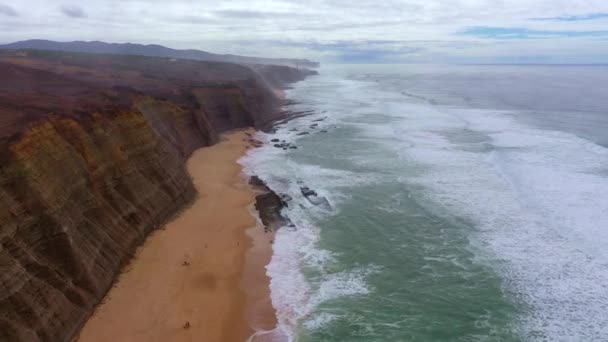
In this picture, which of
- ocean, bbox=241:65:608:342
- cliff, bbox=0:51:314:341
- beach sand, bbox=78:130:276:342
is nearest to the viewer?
cliff, bbox=0:51:314:341

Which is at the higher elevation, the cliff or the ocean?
the cliff

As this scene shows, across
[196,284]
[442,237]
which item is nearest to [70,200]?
[196,284]

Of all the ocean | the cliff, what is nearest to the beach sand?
the cliff

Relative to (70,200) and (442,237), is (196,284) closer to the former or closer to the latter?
(70,200)

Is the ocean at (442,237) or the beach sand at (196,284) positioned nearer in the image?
the beach sand at (196,284)

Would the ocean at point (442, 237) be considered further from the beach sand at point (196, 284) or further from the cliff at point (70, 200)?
the cliff at point (70, 200)

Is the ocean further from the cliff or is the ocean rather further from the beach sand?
the cliff

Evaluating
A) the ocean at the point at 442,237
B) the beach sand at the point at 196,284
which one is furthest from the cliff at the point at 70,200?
the ocean at the point at 442,237
